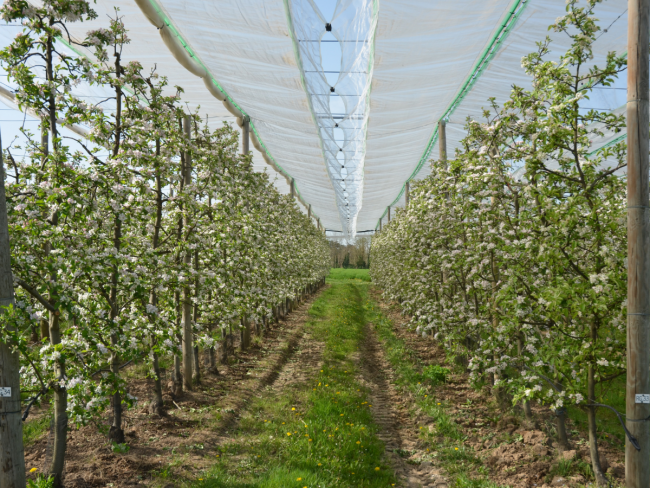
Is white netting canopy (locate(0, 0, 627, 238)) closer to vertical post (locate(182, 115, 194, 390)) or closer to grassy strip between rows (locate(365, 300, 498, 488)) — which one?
vertical post (locate(182, 115, 194, 390))

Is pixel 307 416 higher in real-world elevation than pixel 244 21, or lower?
lower

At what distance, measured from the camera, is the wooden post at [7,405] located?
→ 11.0 ft

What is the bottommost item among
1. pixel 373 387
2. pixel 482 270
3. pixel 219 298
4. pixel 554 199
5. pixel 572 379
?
pixel 373 387

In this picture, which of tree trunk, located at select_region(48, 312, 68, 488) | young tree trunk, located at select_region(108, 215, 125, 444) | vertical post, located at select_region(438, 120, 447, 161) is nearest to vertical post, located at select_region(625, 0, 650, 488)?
young tree trunk, located at select_region(108, 215, 125, 444)

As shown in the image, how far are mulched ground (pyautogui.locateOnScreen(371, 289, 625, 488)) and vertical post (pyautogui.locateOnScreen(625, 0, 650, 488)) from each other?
→ 1.53m

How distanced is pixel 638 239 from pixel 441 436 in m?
4.29

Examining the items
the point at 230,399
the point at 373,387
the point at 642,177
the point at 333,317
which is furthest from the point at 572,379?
the point at 333,317

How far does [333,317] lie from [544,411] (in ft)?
38.2

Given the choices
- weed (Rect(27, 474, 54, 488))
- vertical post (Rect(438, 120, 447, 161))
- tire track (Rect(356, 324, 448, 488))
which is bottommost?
tire track (Rect(356, 324, 448, 488))

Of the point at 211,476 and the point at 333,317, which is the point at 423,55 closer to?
the point at 211,476

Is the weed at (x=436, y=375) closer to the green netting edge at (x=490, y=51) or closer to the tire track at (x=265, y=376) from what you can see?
the tire track at (x=265, y=376)

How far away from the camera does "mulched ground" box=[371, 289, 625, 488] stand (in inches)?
209

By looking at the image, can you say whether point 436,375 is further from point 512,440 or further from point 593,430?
point 593,430

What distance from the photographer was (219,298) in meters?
8.71
